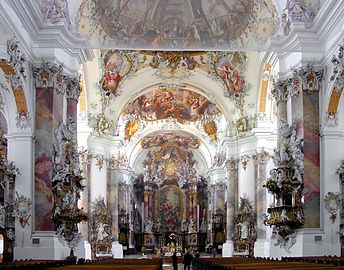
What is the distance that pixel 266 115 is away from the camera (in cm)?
2800

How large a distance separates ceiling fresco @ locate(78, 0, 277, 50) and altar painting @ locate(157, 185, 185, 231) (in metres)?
25.5

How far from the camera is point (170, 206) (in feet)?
154

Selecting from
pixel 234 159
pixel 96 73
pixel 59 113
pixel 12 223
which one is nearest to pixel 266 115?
pixel 234 159

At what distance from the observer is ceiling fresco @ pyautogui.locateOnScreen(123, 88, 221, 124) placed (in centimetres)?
3483

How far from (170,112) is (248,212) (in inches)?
427

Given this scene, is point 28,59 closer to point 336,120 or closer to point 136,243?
point 336,120

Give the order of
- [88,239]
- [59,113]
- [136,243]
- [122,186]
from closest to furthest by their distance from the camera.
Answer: [59,113]
[88,239]
[122,186]
[136,243]

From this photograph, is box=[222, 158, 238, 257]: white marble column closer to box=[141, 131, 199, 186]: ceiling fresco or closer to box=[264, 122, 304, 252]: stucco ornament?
box=[264, 122, 304, 252]: stucco ornament

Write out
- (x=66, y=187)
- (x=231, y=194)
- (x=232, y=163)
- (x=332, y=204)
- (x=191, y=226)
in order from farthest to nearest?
(x=191, y=226) → (x=231, y=194) → (x=232, y=163) → (x=66, y=187) → (x=332, y=204)

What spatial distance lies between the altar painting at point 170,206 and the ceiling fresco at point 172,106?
395 inches

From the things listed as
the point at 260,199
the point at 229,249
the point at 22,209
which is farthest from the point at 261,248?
the point at 22,209

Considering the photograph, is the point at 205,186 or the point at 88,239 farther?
the point at 205,186

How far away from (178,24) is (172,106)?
15863 mm

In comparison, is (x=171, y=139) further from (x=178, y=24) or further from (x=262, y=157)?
(x=178, y=24)
